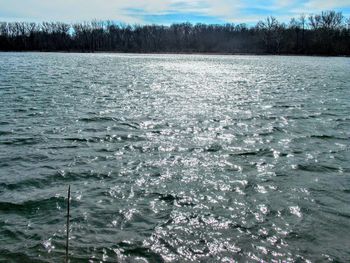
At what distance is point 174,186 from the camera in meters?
11.8

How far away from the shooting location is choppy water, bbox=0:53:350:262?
840 cm

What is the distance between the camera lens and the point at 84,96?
3155cm

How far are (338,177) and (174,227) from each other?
260 inches

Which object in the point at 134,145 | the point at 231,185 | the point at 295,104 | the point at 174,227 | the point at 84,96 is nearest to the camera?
the point at 174,227

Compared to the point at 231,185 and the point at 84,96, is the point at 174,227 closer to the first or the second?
the point at 231,185

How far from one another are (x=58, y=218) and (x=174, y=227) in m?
2.95

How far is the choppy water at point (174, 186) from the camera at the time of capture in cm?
840

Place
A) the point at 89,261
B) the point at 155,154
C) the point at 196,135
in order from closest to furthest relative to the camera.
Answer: the point at 89,261
the point at 155,154
the point at 196,135

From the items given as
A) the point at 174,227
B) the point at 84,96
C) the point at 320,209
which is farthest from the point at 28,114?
the point at 320,209

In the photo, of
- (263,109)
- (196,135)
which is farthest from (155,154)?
(263,109)

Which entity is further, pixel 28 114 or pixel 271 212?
pixel 28 114

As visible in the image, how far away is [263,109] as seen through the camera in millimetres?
26984

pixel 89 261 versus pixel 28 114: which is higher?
pixel 28 114

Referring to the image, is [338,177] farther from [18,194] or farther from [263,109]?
[263,109]
